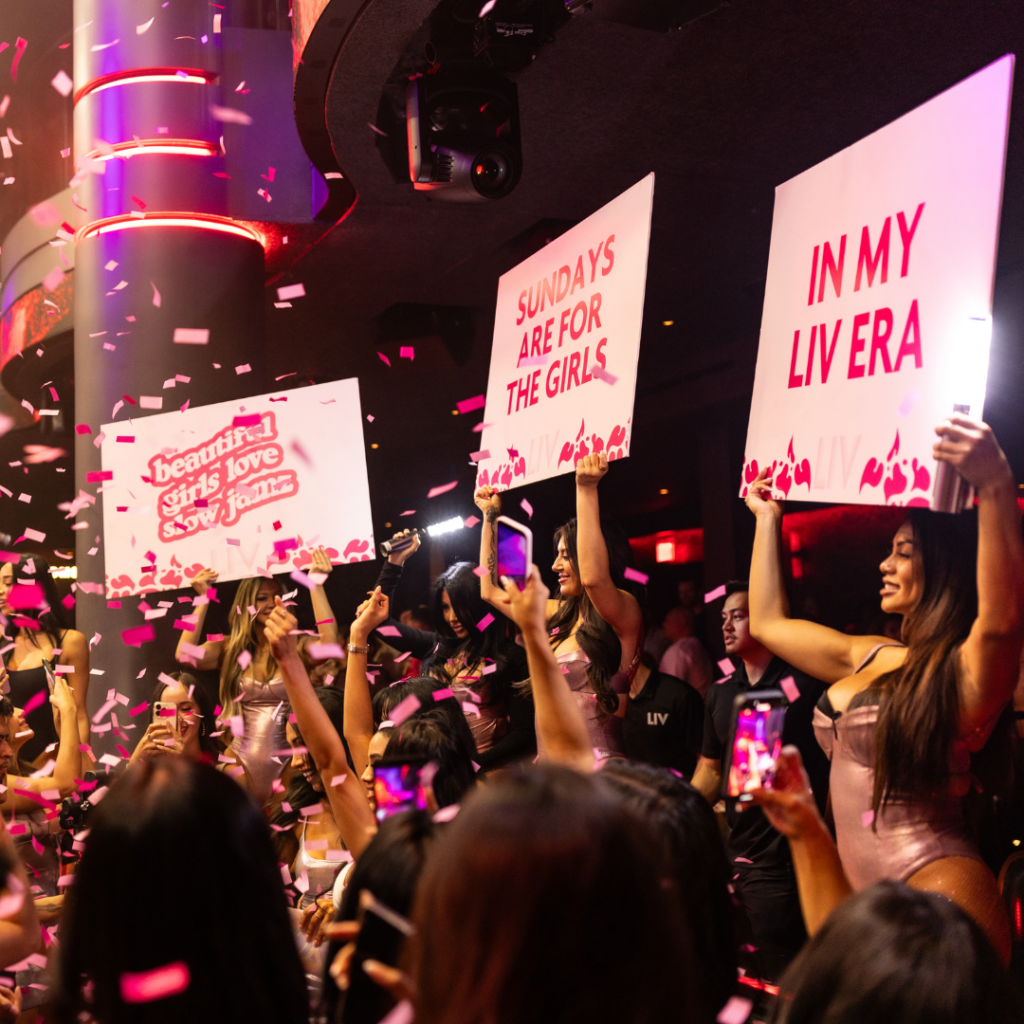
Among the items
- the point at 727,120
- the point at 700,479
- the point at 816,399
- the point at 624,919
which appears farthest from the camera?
the point at 700,479

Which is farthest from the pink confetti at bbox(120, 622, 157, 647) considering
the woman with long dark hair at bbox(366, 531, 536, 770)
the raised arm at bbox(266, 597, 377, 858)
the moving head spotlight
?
the raised arm at bbox(266, 597, 377, 858)

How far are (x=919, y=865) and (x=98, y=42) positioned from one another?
5234 millimetres

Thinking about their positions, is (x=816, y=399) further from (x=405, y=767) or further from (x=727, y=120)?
(x=727, y=120)

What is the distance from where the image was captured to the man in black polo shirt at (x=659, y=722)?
3.57m

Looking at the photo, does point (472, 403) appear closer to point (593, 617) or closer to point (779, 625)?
point (593, 617)

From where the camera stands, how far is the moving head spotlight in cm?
393

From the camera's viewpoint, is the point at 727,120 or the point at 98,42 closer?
the point at 727,120

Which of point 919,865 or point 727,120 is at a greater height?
point 727,120

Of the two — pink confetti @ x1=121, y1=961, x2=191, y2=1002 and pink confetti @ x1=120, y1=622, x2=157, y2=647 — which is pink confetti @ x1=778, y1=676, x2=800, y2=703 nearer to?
pink confetti @ x1=121, y1=961, x2=191, y2=1002

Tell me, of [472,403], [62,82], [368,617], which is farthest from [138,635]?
[62,82]

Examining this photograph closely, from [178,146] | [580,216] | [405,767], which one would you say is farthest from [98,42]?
[405,767]

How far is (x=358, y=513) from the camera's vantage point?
4109 mm

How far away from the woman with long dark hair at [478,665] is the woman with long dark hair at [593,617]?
1.01 ft

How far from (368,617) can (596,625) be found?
78cm
